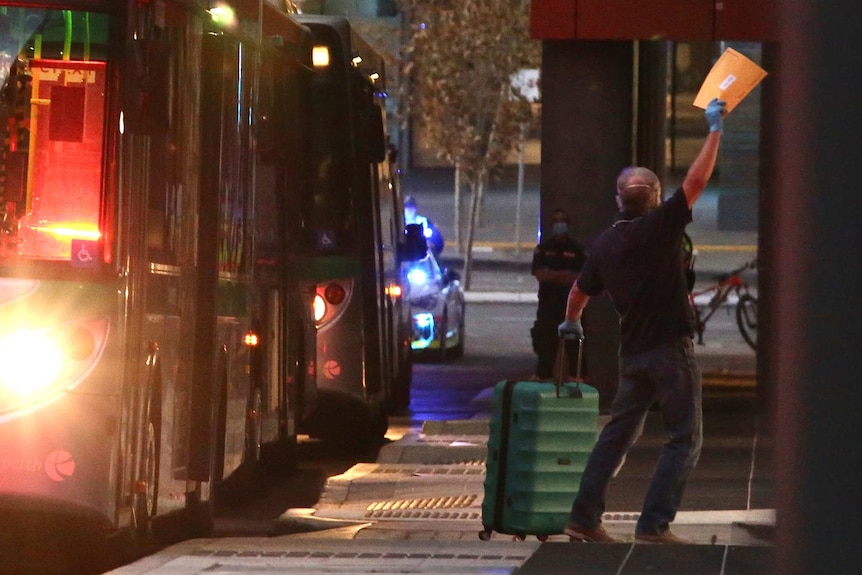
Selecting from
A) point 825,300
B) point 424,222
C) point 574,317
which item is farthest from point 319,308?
point 424,222

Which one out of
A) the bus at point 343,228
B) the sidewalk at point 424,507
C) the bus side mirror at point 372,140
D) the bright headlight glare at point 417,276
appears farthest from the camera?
the bright headlight glare at point 417,276

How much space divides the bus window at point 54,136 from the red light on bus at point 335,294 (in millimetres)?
5019

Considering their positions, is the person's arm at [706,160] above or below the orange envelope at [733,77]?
below

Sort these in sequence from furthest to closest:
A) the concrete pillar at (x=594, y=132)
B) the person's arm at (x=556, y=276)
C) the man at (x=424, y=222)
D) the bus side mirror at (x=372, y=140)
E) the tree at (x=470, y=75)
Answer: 1. the tree at (x=470, y=75)
2. the man at (x=424, y=222)
3. the person's arm at (x=556, y=276)
4. the concrete pillar at (x=594, y=132)
5. the bus side mirror at (x=372, y=140)

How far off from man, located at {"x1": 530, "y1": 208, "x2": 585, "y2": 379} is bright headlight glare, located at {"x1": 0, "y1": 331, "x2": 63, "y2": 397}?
796 cm

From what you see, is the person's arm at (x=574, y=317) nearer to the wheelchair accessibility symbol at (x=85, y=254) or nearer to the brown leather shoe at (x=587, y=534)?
the brown leather shoe at (x=587, y=534)

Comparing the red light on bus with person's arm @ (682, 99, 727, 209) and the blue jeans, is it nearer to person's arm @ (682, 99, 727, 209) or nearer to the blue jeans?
the blue jeans

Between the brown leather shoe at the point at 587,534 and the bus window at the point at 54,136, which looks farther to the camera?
the brown leather shoe at the point at 587,534

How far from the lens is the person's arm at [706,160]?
→ 7414 mm

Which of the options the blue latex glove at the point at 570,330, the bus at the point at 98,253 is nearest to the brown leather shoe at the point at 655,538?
the blue latex glove at the point at 570,330

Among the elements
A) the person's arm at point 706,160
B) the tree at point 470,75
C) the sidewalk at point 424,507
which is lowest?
the sidewalk at point 424,507

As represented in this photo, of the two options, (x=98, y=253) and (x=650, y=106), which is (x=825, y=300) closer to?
(x=98, y=253)

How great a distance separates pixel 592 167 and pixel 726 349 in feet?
31.7

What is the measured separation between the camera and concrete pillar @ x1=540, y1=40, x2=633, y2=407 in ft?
47.3
